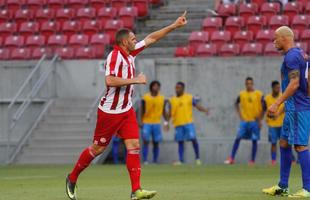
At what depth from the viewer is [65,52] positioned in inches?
1106

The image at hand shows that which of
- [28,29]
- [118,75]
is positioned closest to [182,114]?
[28,29]

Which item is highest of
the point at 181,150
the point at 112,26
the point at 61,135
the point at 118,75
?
the point at 118,75

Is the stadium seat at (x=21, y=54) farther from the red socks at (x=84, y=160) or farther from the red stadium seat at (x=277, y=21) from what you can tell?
the red socks at (x=84, y=160)

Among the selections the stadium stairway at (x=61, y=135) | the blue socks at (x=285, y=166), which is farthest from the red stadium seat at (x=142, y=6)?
the blue socks at (x=285, y=166)

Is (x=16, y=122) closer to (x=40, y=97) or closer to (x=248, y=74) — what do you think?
(x=40, y=97)

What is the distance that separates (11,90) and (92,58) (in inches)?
102

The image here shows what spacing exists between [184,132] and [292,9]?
527 centimetres

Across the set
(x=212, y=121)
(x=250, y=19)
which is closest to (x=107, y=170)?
(x=212, y=121)

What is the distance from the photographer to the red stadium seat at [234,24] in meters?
27.7

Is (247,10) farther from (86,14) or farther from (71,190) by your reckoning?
(71,190)

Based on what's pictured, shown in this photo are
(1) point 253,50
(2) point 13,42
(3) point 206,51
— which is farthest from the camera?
(2) point 13,42

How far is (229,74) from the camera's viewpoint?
26.1 meters

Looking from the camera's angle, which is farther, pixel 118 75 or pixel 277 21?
pixel 277 21

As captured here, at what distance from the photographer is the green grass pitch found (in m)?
13.2
